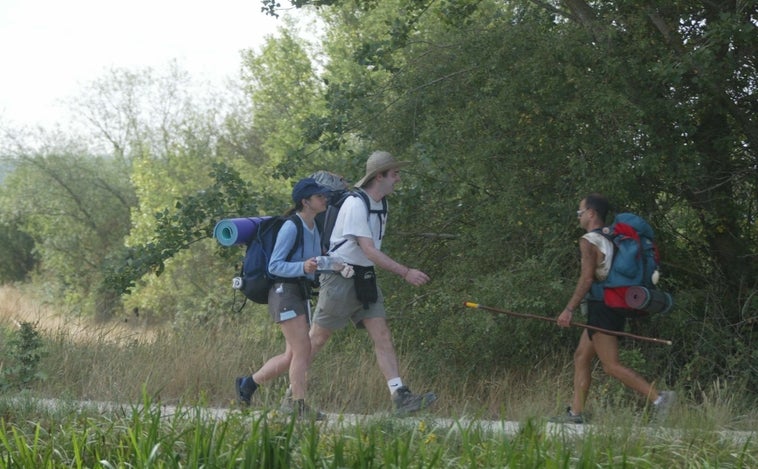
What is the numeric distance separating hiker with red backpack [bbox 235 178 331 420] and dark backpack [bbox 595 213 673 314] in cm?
194

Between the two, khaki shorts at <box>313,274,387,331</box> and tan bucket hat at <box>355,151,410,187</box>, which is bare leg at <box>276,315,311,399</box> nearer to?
khaki shorts at <box>313,274,387,331</box>

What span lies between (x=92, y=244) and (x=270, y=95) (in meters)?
8.61

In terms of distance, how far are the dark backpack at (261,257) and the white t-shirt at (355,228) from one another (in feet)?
0.84

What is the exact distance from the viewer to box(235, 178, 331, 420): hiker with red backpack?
23.8ft

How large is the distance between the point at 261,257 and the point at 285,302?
13.6 inches

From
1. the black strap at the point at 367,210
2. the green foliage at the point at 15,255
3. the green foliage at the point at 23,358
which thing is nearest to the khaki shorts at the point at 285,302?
the black strap at the point at 367,210

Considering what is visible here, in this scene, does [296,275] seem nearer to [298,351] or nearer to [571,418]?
[298,351]

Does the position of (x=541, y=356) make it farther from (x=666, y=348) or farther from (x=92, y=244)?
(x=92, y=244)

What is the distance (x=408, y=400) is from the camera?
290 inches

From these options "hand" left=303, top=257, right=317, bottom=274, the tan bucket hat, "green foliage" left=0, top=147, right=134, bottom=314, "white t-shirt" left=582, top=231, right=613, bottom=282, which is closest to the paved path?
"hand" left=303, top=257, right=317, bottom=274

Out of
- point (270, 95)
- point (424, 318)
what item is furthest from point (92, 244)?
point (424, 318)

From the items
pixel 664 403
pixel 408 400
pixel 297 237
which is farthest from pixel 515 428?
pixel 297 237

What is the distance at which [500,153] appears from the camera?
1023 cm

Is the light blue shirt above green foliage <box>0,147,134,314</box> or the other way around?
the other way around
